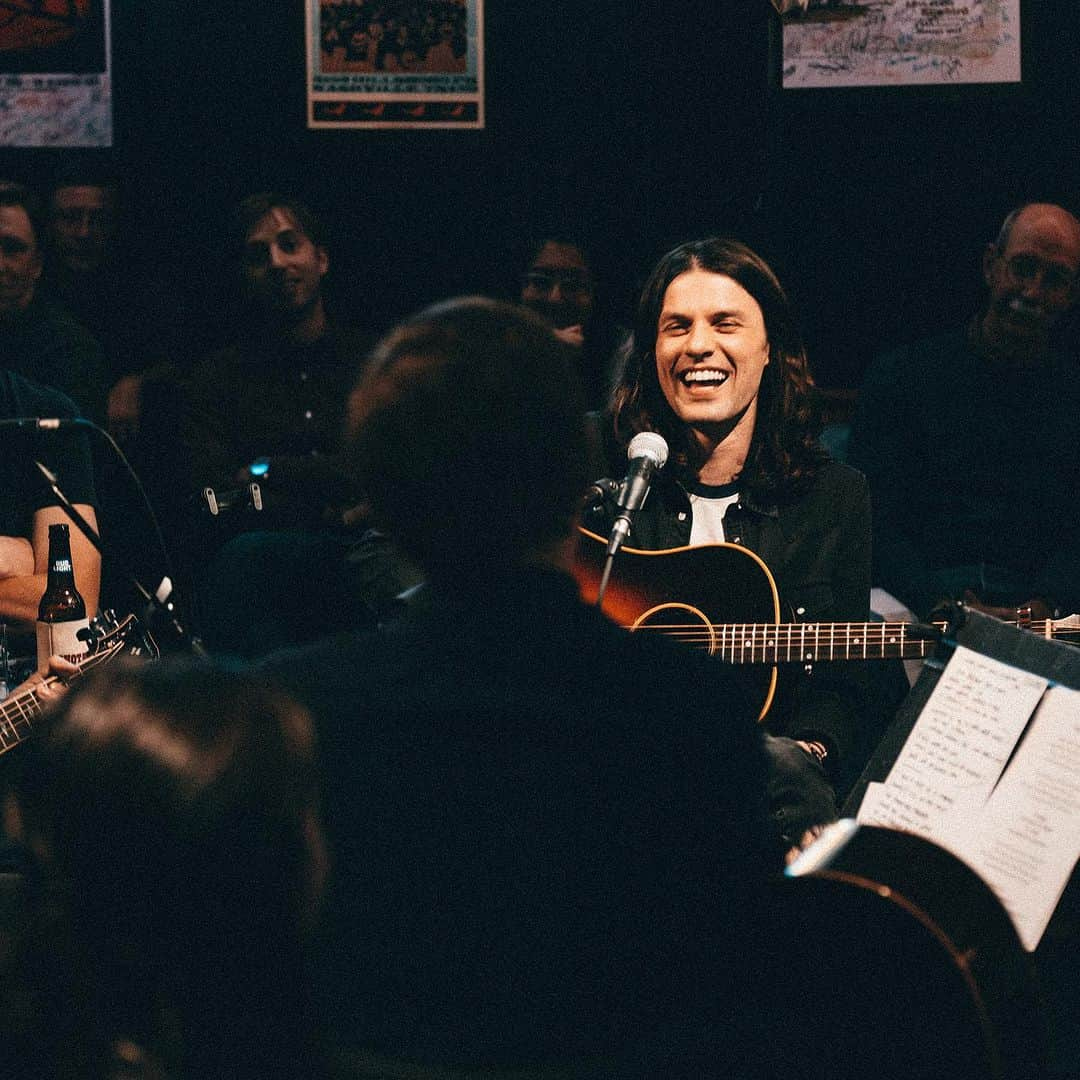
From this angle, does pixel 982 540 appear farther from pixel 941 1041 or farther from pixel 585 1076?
pixel 585 1076

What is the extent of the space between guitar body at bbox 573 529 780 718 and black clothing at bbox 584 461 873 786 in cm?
9

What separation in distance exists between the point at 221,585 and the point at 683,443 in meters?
1.36

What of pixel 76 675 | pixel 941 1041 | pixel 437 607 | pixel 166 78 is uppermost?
pixel 166 78

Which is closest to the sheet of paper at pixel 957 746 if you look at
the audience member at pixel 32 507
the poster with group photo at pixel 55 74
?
the audience member at pixel 32 507

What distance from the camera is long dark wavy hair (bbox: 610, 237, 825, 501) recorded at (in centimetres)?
302

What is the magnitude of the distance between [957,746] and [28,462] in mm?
2090

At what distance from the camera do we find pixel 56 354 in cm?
434

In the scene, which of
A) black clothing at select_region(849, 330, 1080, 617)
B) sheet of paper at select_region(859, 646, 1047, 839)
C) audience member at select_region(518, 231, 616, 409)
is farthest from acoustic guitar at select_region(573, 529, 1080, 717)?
audience member at select_region(518, 231, 616, 409)

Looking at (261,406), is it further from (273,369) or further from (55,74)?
(55,74)

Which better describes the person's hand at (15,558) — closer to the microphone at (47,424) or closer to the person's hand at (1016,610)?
the microphone at (47,424)

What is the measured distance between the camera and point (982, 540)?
4164 mm

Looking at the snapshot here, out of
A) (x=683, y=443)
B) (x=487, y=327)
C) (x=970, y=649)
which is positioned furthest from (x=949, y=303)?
(x=487, y=327)

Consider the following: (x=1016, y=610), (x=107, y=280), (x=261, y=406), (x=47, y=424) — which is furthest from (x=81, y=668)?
(x=107, y=280)

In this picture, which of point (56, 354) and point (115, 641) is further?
point (56, 354)
